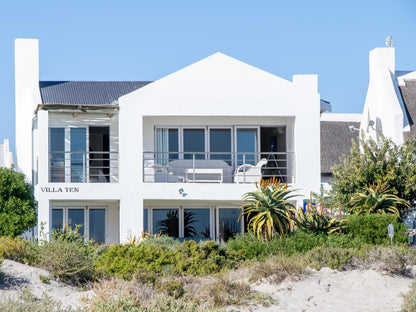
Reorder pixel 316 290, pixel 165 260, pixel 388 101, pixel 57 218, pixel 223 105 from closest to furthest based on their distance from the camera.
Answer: pixel 316 290 → pixel 165 260 → pixel 223 105 → pixel 57 218 → pixel 388 101

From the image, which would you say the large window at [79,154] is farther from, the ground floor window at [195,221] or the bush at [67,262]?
the bush at [67,262]

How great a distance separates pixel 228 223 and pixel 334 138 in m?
16.2

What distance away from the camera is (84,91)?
29.5m

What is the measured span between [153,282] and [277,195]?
5.78 metres

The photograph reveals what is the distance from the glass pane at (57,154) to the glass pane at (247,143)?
571cm

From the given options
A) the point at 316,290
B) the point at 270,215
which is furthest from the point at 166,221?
the point at 316,290

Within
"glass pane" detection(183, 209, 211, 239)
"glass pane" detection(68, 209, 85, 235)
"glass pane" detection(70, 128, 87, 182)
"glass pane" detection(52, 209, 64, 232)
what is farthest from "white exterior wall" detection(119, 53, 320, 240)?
"glass pane" detection(52, 209, 64, 232)

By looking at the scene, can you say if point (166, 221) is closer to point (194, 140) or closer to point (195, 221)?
point (195, 221)

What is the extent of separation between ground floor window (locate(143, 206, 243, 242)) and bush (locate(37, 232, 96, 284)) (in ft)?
31.0

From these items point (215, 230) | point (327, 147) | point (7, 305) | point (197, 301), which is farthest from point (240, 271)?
point (327, 147)

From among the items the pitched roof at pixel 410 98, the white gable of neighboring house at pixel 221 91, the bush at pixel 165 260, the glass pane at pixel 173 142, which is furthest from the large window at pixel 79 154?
the pitched roof at pixel 410 98

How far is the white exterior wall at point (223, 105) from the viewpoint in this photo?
25.2m

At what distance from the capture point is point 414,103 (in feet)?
110

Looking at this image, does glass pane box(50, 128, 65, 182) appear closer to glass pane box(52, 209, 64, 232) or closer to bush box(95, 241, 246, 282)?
glass pane box(52, 209, 64, 232)
